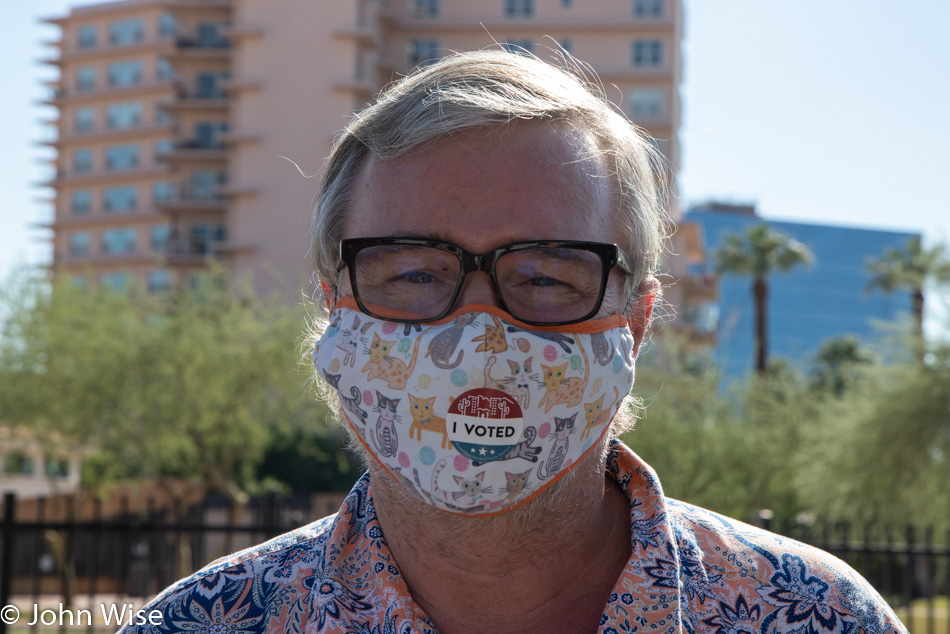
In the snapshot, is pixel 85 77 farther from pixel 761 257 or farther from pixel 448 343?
pixel 448 343

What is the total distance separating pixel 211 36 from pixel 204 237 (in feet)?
47.3

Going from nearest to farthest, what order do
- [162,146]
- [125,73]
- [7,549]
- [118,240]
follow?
[7,549], [162,146], [118,240], [125,73]

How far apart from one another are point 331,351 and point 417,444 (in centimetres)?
28

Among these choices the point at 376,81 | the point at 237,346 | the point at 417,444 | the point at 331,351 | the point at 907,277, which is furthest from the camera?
the point at 376,81

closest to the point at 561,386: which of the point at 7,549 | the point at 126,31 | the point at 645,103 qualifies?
the point at 7,549

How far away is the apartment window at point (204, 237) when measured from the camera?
2400 inches

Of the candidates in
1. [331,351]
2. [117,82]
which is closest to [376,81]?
[117,82]

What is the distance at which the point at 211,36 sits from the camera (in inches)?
2554

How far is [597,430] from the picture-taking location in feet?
6.06

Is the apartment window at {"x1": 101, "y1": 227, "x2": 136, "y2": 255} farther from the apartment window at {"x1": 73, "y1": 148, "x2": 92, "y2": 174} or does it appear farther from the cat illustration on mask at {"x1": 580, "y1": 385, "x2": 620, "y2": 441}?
the cat illustration on mask at {"x1": 580, "y1": 385, "x2": 620, "y2": 441}

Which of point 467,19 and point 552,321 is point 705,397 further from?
point 467,19

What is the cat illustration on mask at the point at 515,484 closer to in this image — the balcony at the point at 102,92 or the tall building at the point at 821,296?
the balcony at the point at 102,92

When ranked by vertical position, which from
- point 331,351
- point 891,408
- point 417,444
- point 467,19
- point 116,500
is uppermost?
point 467,19

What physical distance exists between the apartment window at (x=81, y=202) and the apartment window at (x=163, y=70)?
10400mm
